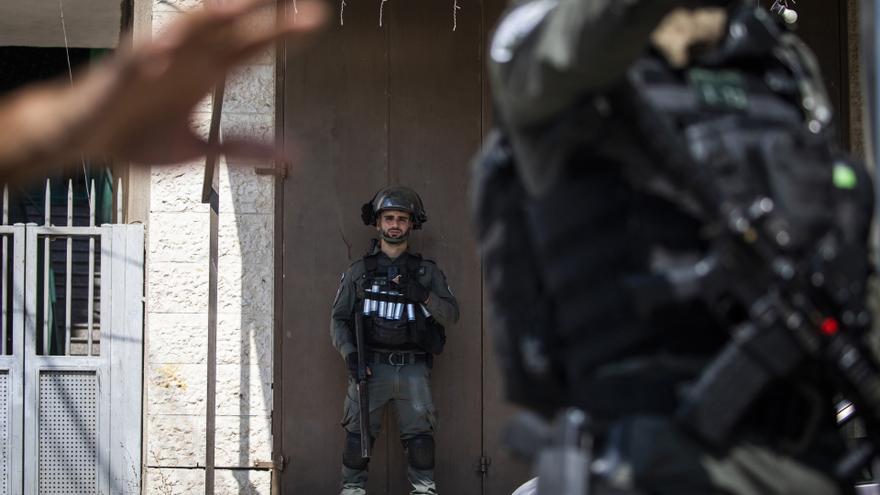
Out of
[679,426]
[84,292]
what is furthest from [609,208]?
[84,292]

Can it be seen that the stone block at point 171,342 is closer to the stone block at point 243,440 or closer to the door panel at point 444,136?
the stone block at point 243,440

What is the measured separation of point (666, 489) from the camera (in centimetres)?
186

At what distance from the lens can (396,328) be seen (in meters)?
6.86

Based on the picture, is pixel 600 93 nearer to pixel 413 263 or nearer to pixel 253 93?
pixel 413 263

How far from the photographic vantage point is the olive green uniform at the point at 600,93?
1.77 metres

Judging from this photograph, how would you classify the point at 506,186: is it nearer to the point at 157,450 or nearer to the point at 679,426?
the point at 679,426

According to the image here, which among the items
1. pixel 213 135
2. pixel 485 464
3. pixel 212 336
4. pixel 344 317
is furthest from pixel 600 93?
pixel 485 464

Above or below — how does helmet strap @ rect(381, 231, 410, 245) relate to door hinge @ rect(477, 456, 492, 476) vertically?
above

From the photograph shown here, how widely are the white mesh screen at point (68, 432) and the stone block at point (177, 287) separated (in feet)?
1.82

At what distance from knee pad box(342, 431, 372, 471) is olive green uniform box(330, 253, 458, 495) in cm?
2

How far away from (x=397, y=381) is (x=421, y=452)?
443 mm

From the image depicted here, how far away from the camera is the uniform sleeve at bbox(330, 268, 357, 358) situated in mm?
6762

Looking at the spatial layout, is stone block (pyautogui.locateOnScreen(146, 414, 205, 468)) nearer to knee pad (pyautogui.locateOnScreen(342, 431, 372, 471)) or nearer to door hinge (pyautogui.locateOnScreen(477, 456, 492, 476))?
knee pad (pyautogui.locateOnScreen(342, 431, 372, 471))

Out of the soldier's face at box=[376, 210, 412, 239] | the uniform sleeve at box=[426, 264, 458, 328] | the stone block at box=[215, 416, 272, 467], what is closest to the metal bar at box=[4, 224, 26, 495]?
the stone block at box=[215, 416, 272, 467]
